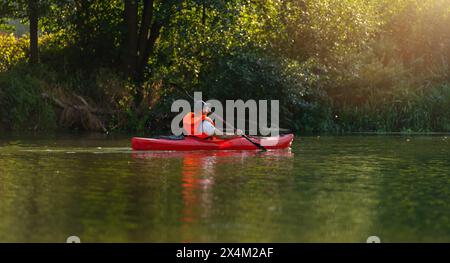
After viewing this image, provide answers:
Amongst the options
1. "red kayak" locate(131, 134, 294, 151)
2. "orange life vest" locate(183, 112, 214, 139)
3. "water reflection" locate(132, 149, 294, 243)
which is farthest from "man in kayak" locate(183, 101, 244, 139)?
"water reflection" locate(132, 149, 294, 243)

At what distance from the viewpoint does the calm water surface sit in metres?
11.8

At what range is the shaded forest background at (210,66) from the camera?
3344 cm

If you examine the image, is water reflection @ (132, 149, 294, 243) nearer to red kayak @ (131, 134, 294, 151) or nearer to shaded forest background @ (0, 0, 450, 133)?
red kayak @ (131, 134, 294, 151)

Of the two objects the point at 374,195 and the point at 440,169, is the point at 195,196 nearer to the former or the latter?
the point at 374,195

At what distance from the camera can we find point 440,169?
66.6ft

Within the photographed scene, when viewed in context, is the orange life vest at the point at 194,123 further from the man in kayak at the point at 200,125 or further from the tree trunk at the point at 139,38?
the tree trunk at the point at 139,38

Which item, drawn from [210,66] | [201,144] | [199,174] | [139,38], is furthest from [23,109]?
[199,174]

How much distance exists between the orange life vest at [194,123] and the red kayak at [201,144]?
14cm

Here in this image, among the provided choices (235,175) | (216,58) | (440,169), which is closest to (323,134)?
(216,58)

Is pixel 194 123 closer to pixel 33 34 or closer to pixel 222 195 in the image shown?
pixel 222 195

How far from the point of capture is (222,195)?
15203mm

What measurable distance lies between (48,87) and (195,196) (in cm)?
2035

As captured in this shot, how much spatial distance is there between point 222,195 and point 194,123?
9.01 m

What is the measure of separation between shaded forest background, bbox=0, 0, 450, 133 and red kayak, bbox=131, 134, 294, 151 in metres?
7.94
